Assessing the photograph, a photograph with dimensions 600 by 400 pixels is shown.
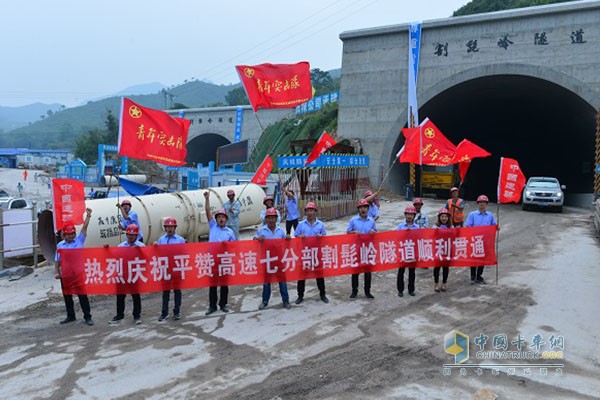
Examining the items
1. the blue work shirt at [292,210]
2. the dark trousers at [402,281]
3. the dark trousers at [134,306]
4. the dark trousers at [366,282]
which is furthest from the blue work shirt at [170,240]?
the blue work shirt at [292,210]

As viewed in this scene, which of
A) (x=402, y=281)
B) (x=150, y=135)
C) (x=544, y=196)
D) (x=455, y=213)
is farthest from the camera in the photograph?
(x=544, y=196)

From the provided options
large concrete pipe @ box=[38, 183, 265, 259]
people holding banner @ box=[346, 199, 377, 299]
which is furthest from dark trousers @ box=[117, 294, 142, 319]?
people holding banner @ box=[346, 199, 377, 299]

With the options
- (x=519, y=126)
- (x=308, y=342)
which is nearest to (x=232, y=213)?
(x=308, y=342)

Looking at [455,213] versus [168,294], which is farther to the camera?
[455,213]

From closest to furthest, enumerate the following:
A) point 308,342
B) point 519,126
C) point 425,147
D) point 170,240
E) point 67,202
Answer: point 308,342, point 170,240, point 67,202, point 425,147, point 519,126

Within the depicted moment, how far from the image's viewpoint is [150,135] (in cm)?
974

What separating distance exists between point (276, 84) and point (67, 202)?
6.35m

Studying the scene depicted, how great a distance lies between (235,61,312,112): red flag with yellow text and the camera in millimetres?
12820

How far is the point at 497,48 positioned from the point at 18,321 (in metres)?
24.5

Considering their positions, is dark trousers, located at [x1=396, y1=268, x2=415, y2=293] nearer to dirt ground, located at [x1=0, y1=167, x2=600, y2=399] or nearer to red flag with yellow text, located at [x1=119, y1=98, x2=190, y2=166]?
dirt ground, located at [x1=0, y1=167, x2=600, y2=399]

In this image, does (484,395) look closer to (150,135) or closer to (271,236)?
(271,236)

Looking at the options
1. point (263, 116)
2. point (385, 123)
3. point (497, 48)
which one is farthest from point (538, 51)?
point (263, 116)

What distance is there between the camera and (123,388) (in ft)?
18.1

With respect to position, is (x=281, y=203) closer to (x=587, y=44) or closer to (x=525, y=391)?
(x=525, y=391)
